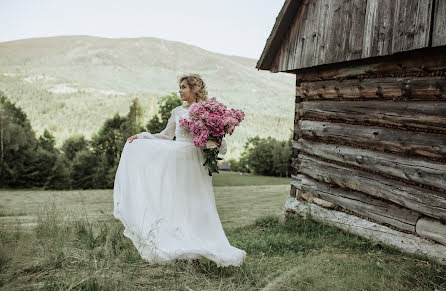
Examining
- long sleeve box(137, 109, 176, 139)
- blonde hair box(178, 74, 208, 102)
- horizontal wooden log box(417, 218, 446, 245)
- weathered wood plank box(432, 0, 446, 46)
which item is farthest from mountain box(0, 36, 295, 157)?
horizontal wooden log box(417, 218, 446, 245)

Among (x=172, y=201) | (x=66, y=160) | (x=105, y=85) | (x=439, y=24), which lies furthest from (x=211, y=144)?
(x=105, y=85)

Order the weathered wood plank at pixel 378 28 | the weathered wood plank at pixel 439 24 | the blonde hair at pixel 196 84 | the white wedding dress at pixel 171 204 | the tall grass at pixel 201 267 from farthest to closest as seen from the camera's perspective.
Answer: the weathered wood plank at pixel 378 28
the blonde hair at pixel 196 84
the weathered wood plank at pixel 439 24
the white wedding dress at pixel 171 204
the tall grass at pixel 201 267

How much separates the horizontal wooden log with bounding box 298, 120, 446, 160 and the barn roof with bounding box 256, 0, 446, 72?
3.40 ft

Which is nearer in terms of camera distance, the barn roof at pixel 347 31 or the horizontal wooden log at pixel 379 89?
the barn roof at pixel 347 31

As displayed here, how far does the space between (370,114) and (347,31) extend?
1.29m

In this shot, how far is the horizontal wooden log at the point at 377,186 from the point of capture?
185 inches

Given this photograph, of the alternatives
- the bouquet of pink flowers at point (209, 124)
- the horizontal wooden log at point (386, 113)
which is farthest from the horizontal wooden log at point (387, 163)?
the bouquet of pink flowers at point (209, 124)

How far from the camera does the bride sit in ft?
13.3

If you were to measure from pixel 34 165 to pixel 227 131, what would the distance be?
29.0m

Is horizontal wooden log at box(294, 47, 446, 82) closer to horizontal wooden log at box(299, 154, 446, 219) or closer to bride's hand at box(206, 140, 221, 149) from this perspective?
horizontal wooden log at box(299, 154, 446, 219)

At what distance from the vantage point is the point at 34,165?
97.0ft

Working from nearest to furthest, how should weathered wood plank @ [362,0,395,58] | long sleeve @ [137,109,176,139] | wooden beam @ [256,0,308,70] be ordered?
long sleeve @ [137,109,176,139], weathered wood plank @ [362,0,395,58], wooden beam @ [256,0,308,70]

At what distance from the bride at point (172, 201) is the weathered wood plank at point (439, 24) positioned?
8.81ft

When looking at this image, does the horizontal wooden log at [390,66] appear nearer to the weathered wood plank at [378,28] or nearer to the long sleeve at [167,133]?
the weathered wood plank at [378,28]
